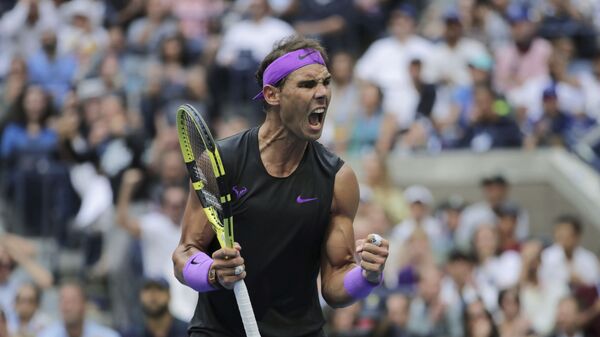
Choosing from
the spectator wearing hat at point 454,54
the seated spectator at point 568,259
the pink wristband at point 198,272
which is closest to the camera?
the pink wristband at point 198,272

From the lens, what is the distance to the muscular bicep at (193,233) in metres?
6.48

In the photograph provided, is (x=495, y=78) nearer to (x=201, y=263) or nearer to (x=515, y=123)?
(x=515, y=123)

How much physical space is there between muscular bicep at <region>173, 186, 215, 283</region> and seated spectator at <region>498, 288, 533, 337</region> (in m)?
5.01

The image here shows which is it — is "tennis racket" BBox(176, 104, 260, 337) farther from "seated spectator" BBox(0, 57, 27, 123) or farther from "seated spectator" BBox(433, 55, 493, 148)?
"seated spectator" BBox(433, 55, 493, 148)

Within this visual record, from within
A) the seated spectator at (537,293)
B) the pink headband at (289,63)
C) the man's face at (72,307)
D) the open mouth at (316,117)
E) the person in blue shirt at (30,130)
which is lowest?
the seated spectator at (537,293)

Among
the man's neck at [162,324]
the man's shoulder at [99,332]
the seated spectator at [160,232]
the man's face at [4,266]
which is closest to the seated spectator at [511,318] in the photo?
the seated spectator at [160,232]

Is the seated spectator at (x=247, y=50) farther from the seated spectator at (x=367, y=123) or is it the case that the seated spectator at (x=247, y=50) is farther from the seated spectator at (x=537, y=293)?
the seated spectator at (x=537, y=293)

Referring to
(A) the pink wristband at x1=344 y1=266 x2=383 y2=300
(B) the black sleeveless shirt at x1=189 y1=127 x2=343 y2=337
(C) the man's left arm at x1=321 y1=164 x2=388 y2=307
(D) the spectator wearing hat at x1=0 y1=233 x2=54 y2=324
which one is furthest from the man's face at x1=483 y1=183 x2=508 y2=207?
(A) the pink wristband at x1=344 y1=266 x2=383 y2=300

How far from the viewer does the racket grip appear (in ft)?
20.1

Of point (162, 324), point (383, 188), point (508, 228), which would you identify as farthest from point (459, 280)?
point (162, 324)

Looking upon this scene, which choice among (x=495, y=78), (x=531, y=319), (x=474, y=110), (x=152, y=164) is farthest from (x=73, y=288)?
(x=495, y=78)

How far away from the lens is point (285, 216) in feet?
21.2

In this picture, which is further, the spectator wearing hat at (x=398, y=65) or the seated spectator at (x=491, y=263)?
the spectator wearing hat at (x=398, y=65)

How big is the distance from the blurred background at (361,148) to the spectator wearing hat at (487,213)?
27mm
